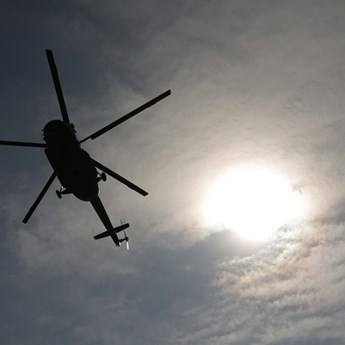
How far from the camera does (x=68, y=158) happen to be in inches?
696

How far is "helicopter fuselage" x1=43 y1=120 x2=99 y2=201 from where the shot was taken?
Result: 17328mm

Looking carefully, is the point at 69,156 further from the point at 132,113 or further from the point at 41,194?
the point at 132,113

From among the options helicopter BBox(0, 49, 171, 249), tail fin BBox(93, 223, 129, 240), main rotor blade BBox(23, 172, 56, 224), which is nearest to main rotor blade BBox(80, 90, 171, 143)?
helicopter BBox(0, 49, 171, 249)

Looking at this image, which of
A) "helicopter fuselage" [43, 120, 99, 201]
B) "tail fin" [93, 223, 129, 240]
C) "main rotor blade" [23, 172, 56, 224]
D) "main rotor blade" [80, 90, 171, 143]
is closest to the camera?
"main rotor blade" [80, 90, 171, 143]

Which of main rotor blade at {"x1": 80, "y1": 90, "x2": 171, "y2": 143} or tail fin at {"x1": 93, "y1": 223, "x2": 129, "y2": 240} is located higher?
tail fin at {"x1": 93, "y1": 223, "x2": 129, "y2": 240}

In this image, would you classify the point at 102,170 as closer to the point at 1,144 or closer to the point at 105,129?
the point at 105,129

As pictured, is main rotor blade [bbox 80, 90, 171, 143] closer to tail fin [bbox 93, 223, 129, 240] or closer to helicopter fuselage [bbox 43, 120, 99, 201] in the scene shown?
helicopter fuselage [bbox 43, 120, 99, 201]

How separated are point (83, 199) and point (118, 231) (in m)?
7.65

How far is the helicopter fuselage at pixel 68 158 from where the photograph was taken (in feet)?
56.9

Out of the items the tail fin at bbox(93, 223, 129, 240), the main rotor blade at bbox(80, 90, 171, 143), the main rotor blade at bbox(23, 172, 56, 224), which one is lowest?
the main rotor blade at bbox(23, 172, 56, 224)

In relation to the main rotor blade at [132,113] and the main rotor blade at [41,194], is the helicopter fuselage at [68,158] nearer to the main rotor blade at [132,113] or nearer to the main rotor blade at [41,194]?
the main rotor blade at [41,194]

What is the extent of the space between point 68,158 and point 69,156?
0.35 feet

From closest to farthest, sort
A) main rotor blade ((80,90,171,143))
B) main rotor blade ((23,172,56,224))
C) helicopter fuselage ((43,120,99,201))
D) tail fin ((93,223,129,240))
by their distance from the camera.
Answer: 1. main rotor blade ((80,90,171,143))
2. helicopter fuselage ((43,120,99,201))
3. main rotor blade ((23,172,56,224))
4. tail fin ((93,223,129,240))

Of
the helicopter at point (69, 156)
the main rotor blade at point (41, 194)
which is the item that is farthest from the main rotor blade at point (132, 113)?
the main rotor blade at point (41, 194)
